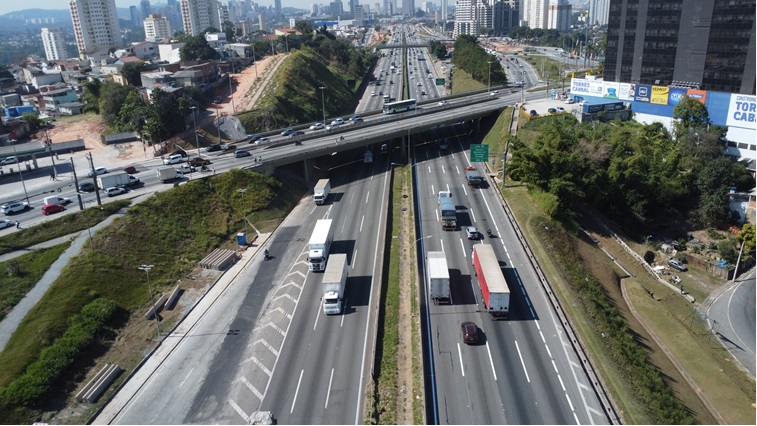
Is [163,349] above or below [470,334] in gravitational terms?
below

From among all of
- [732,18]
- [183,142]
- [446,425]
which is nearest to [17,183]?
[183,142]

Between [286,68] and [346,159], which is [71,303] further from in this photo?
[286,68]

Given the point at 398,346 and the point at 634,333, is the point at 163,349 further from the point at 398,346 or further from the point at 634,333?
the point at 634,333

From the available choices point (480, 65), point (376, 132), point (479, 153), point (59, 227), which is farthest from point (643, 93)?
point (59, 227)

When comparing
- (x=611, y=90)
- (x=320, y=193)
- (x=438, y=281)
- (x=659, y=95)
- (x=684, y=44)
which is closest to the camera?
(x=438, y=281)

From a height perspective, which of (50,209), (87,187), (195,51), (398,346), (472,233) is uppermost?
(195,51)

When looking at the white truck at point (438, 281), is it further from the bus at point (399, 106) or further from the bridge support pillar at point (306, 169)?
the bus at point (399, 106)
